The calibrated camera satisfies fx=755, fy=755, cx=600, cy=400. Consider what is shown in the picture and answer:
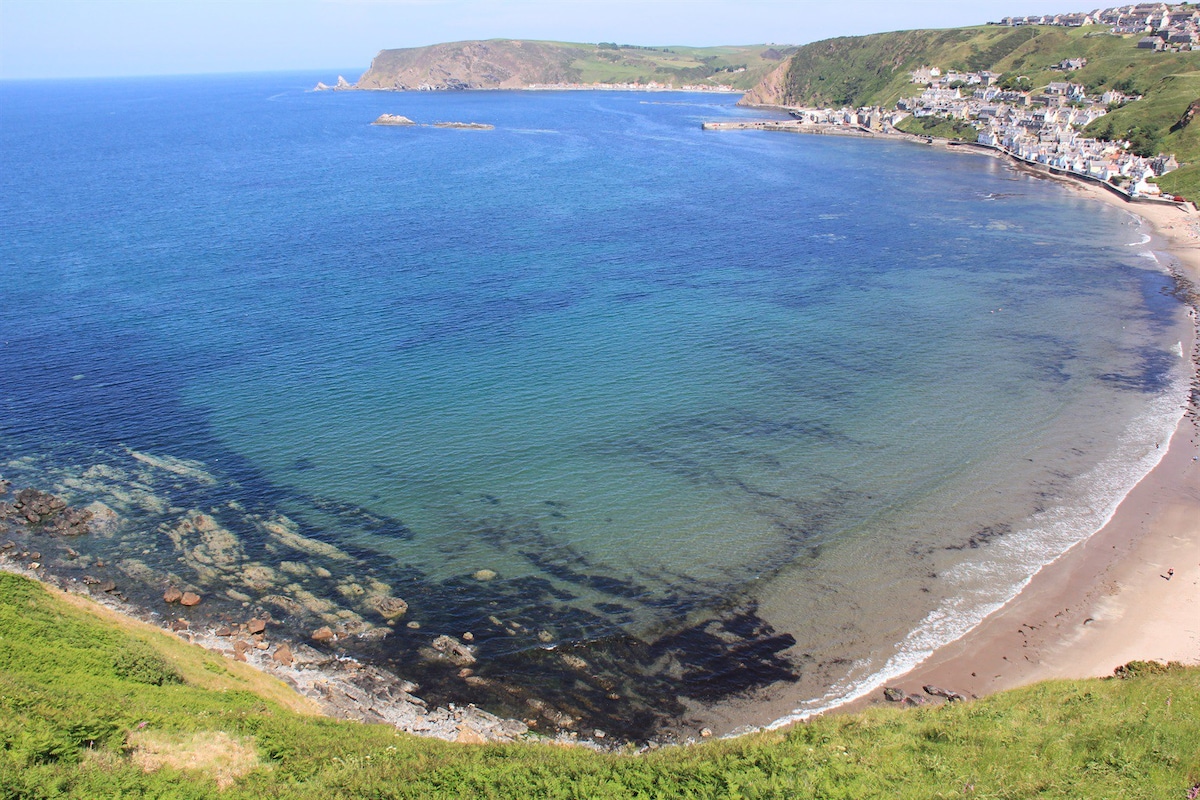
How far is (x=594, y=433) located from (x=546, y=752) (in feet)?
96.3

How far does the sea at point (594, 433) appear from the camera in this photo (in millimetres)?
37625

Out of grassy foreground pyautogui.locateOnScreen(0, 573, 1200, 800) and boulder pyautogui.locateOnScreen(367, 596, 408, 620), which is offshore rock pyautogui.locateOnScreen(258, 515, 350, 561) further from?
grassy foreground pyautogui.locateOnScreen(0, 573, 1200, 800)

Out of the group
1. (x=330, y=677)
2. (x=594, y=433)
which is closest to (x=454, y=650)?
(x=330, y=677)

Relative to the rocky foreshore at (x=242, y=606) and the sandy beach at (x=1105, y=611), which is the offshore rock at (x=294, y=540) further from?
the sandy beach at (x=1105, y=611)

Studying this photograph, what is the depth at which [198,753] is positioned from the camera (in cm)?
2645

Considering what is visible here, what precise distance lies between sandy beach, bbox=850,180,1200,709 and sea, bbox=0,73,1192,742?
4.16 ft

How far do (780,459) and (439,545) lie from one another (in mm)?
23625

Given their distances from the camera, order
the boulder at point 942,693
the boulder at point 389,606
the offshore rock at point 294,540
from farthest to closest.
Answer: the offshore rock at point 294,540
the boulder at point 389,606
the boulder at point 942,693

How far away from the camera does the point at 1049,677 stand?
3462cm

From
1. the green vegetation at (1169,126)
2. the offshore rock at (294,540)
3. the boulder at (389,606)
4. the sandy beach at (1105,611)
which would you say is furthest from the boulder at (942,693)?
the green vegetation at (1169,126)

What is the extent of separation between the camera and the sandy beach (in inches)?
1383

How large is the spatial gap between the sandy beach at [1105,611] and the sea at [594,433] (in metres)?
1.27

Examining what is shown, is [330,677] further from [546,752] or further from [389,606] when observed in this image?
[546,752]

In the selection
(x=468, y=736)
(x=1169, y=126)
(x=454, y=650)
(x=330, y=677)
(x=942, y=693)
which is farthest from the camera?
(x=1169, y=126)
